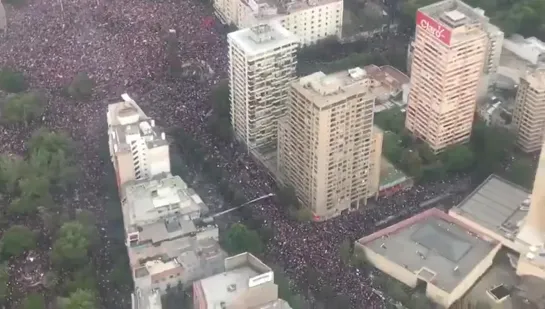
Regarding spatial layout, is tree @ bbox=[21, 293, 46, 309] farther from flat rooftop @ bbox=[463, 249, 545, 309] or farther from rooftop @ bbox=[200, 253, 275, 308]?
flat rooftop @ bbox=[463, 249, 545, 309]

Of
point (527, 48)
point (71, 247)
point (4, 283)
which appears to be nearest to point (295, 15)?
point (527, 48)

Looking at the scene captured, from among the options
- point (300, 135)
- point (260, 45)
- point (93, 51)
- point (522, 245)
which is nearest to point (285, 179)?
point (300, 135)

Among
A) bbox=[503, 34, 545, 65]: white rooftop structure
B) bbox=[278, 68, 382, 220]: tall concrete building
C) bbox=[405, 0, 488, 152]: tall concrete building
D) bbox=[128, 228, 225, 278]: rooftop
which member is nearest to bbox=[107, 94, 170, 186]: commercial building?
bbox=[128, 228, 225, 278]: rooftop

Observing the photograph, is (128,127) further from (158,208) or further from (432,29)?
(432,29)

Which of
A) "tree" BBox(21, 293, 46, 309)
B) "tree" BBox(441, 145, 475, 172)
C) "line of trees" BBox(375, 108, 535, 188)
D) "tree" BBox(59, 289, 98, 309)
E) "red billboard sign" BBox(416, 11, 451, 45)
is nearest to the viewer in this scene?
"tree" BBox(59, 289, 98, 309)

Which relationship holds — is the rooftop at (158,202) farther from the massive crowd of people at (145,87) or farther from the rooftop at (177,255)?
the massive crowd of people at (145,87)

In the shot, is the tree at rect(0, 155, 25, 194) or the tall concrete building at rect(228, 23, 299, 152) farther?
the tall concrete building at rect(228, 23, 299, 152)

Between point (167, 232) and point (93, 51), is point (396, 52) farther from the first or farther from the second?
point (167, 232)
